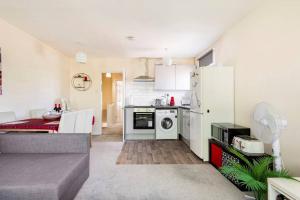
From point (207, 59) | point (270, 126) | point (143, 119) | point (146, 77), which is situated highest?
point (207, 59)

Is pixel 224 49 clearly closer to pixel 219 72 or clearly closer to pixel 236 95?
pixel 219 72

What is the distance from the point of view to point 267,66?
231cm

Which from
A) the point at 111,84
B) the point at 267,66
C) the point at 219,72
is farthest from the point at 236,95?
the point at 111,84

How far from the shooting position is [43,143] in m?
2.09

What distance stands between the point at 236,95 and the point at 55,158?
2.81 m

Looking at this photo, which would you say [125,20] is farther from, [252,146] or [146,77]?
[252,146]

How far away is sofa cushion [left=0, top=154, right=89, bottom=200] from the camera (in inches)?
52.3

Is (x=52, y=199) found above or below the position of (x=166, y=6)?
below

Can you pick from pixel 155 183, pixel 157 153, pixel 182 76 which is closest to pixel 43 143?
pixel 155 183

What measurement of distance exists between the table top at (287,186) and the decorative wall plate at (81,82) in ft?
17.2

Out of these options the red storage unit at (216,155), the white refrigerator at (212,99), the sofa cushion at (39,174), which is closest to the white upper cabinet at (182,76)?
the white refrigerator at (212,99)

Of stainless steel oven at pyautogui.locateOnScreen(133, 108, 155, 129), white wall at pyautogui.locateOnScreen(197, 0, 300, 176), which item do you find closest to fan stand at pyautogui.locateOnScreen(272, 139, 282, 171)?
white wall at pyautogui.locateOnScreen(197, 0, 300, 176)

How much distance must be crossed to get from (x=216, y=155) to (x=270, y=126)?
1.25m

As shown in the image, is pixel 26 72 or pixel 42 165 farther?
pixel 26 72
